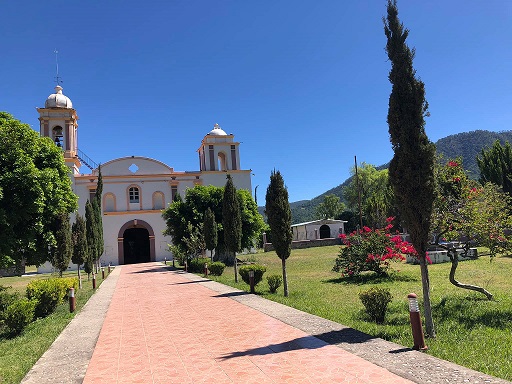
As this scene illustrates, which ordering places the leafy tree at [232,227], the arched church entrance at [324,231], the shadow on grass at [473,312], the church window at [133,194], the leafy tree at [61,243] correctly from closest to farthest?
1. the shadow on grass at [473,312]
2. the leafy tree at [61,243]
3. the leafy tree at [232,227]
4. the church window at [133,194]
5. the arched church entrance at [324,231]

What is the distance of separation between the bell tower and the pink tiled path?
101 ft

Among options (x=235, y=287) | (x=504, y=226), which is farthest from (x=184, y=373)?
(x=235, y=287)

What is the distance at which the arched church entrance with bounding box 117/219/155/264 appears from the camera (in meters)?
40.1

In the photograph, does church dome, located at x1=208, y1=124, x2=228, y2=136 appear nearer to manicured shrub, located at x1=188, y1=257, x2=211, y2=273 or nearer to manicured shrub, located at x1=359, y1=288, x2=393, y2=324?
manicured shrub, located at x1=188, y1=257, x2=211, y2=273

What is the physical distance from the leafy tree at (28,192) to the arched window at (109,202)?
2554 cm

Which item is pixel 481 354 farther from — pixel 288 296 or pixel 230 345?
pixel 288 296

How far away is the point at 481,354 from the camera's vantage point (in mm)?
5586

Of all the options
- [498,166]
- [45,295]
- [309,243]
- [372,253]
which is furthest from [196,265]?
[498,166]

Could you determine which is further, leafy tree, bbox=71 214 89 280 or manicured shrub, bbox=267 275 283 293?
leafy tree, bbox=71 214 89 280

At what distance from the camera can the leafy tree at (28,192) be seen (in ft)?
40.4

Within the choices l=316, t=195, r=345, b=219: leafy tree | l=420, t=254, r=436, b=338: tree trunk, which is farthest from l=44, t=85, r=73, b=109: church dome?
l=316, t=195, r=345, b=219: leafy tree

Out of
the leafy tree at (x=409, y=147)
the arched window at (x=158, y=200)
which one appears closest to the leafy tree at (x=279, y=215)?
the leafy tree at (x=409, y=147)

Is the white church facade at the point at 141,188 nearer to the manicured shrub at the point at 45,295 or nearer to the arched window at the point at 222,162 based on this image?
the arched window at the point at 222,162

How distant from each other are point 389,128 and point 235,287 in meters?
10.0
